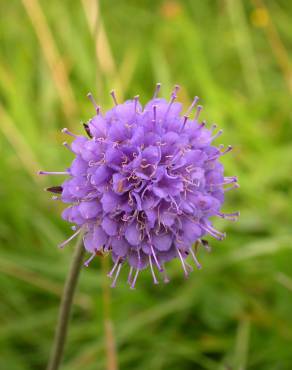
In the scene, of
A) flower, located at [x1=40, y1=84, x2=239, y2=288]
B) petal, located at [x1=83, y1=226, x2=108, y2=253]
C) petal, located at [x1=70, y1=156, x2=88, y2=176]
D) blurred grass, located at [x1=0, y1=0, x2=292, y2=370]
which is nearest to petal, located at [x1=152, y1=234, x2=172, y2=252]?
flower, located at [x1=40, y1=84, x2=239, y2=288]

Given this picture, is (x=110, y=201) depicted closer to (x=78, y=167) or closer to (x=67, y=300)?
(x=78, y=167)

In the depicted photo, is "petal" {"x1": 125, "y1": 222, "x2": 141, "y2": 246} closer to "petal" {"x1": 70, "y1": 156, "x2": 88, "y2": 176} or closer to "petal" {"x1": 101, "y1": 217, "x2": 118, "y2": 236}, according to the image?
"petal" {"x1": 101, "y1": 217, "x2": 118, "y2": 236}

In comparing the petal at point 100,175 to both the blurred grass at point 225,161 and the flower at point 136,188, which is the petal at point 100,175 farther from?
the blurred grass at point 225,161

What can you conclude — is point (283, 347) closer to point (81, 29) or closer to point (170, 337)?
point (170, 337)

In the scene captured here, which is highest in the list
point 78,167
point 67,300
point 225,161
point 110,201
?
point 225,161

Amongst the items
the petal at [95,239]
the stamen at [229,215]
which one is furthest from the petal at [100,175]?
the stamen at [229,215]

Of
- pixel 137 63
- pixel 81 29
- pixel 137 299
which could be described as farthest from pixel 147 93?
pixel 137 299

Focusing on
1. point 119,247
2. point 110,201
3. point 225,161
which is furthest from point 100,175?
point 225,161
